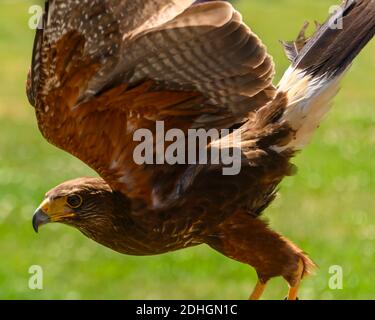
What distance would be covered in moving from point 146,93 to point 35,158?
15111 mm

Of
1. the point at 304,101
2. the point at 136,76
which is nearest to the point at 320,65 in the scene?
the point at 304,101

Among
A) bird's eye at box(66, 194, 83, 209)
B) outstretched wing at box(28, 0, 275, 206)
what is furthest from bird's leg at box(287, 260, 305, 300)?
bird's eye at box(66, 194, 83, 209)

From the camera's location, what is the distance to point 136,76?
4.44 metres

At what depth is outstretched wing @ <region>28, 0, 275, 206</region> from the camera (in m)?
4.23

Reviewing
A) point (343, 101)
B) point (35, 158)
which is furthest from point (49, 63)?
point (343, 101)

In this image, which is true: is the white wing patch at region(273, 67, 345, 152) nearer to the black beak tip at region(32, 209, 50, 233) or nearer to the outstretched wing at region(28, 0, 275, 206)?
the outstretched wing at region(28, 0, 275, 206)

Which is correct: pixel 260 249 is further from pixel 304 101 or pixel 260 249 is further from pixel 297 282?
pixel 304 101

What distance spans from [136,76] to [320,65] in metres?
0.96

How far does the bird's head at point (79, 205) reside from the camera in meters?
4.82

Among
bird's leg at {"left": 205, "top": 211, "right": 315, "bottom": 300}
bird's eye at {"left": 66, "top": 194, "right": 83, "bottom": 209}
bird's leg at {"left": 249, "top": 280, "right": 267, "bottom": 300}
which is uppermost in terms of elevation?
bird's eye at {"left": 66, "top": 194, "right": 83, "bottom": 209}

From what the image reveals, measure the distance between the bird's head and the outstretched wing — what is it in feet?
0.29


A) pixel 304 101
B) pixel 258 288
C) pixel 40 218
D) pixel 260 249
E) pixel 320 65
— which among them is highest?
pixel 320 65
